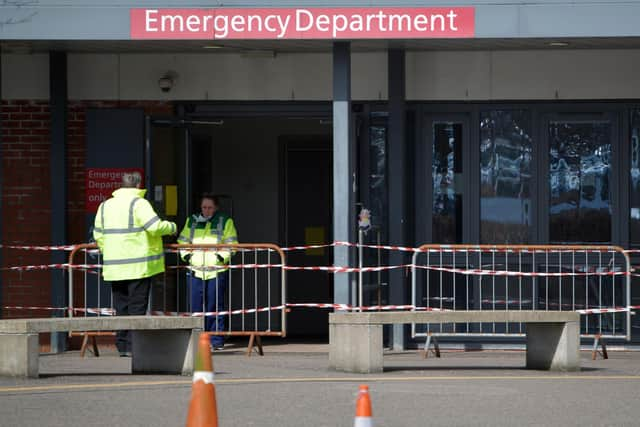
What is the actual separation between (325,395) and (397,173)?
564cm

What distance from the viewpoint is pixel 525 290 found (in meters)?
16.5

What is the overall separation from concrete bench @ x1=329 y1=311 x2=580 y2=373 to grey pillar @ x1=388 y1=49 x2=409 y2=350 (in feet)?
9.95

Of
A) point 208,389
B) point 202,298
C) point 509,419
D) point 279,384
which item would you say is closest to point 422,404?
point 509,419

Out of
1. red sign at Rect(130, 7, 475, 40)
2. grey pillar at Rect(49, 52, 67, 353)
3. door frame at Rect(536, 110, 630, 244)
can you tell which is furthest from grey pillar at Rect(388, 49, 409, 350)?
A: grey pillar at Rect(49, 52, 67, 353)

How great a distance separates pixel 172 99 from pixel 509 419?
25.6 feet

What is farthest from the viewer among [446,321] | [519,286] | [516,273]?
[519,286]

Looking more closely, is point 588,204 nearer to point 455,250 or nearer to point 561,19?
point 455,250

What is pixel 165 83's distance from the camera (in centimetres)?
1648

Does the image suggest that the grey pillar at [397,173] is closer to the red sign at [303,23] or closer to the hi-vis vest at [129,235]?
the red sign at [303,23]

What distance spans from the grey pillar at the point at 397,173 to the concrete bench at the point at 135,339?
4191mm

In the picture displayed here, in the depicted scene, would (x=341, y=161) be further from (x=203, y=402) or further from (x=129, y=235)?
(x=203, y=402)

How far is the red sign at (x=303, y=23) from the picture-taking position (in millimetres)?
14492

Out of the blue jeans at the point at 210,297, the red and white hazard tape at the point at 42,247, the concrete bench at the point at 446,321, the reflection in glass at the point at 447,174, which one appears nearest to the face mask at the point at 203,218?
the blue jeans at the point at 210,297

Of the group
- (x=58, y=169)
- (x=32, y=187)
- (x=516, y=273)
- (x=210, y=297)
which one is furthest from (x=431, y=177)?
(x=32, y=187)
